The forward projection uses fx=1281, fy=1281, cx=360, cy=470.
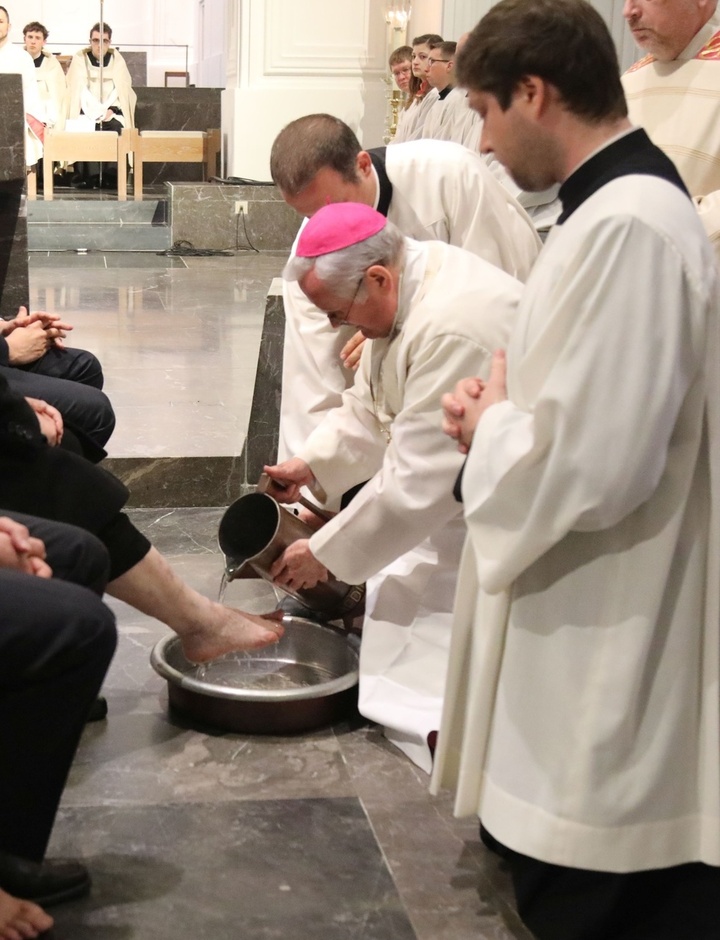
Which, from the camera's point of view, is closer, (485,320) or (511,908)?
(511,908)

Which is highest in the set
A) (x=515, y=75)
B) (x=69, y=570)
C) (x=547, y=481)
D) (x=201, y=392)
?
(x=515, y=75)

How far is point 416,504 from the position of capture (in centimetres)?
306

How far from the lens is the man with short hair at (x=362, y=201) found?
3.78 metres

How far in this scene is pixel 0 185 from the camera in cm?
592

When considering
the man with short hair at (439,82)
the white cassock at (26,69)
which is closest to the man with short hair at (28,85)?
the white cassock at (26,69)

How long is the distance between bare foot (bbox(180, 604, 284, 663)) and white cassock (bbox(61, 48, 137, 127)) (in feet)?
46.7

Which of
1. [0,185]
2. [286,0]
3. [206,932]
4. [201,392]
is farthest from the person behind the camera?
[286,0]

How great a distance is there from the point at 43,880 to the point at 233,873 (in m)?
0.38

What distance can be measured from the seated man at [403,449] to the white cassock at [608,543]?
2.68ft

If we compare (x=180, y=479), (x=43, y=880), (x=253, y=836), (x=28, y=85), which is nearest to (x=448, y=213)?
(x=180, y=479)

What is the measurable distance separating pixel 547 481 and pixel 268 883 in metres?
1.08

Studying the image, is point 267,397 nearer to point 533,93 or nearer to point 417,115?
point 533,93

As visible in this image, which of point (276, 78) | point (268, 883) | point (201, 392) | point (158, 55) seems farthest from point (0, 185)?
point (158, 55)

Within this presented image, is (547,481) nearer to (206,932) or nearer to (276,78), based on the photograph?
(206,932)
